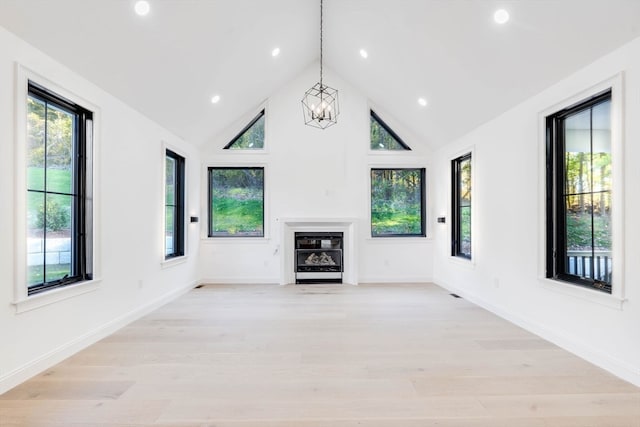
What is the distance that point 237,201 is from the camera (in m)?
6.47

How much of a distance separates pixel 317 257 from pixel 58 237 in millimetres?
4175

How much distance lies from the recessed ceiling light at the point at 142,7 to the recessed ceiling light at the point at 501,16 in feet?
9.94

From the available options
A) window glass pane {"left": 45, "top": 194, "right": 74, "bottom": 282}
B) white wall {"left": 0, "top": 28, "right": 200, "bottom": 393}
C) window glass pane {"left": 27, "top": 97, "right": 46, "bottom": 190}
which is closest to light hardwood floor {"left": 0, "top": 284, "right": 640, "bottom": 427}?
white wall {"left": 0, "top": 28, "right": 200, "bottom": 393}

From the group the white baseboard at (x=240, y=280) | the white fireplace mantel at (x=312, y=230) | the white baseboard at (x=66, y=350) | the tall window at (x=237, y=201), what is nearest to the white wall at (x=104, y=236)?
the white baseboard at (x=66, y=350)

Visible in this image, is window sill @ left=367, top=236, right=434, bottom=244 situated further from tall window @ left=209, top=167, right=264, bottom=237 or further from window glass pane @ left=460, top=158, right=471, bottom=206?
tall window @ left=209, top=167, right=264, bottom=237

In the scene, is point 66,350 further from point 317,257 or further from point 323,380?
point 317,257

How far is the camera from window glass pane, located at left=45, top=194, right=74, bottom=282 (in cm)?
292

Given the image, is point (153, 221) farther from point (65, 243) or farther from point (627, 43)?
point (627, 43)

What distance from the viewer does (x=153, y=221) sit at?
14.9 ft

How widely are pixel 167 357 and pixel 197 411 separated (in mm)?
983

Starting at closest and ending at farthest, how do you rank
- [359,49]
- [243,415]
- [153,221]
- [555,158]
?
[243,415]
[555,158]
[153,221]
[359,49]

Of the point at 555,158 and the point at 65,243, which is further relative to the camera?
the point at 555,158

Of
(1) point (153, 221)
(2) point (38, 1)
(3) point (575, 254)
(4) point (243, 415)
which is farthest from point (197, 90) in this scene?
(3) point (575, 254)

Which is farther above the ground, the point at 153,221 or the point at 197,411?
the point at 153,221
